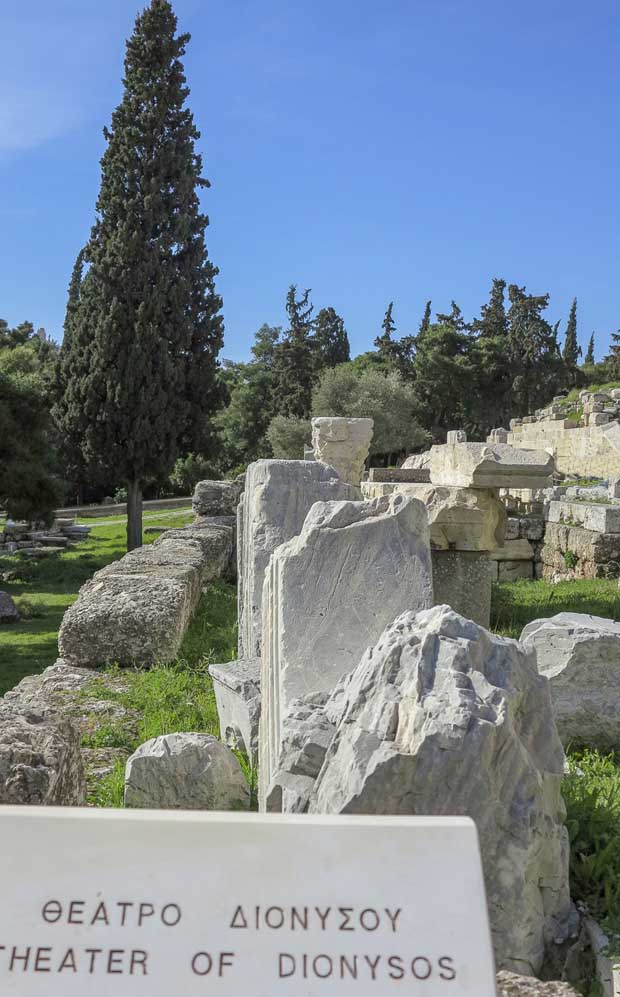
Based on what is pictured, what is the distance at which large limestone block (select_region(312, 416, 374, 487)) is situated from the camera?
9.06m

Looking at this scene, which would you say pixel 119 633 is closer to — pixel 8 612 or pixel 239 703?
pixel 239 703

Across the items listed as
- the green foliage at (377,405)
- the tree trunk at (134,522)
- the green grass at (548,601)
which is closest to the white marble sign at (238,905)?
the green grass at (548,601)

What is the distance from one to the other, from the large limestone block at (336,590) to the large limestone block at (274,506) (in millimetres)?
1532

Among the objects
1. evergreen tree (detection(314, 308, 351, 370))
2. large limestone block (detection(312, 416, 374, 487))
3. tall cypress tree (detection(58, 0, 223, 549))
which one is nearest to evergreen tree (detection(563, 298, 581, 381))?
evergreen tree (detection(314, 308, 351, 370))

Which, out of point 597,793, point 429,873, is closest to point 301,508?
point 597,793

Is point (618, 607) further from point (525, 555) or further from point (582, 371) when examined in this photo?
point (582, 371)

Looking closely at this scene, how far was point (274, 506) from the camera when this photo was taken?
5.39 meters

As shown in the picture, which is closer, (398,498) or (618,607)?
(398,498)

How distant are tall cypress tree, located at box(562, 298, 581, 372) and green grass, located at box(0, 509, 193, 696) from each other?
2880 centimetres

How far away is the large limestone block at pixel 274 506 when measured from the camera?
5.31 metres

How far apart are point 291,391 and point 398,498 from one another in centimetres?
3519

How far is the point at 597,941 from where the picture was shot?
2.22 m

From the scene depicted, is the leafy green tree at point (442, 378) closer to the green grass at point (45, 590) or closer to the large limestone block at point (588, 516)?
the green grass at point (45, 590)

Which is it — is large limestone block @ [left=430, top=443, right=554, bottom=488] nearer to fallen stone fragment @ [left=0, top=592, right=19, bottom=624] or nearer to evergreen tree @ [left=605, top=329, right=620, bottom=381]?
fallen stone fragment @ [left=0, top=592, right=19, bottom=624]
